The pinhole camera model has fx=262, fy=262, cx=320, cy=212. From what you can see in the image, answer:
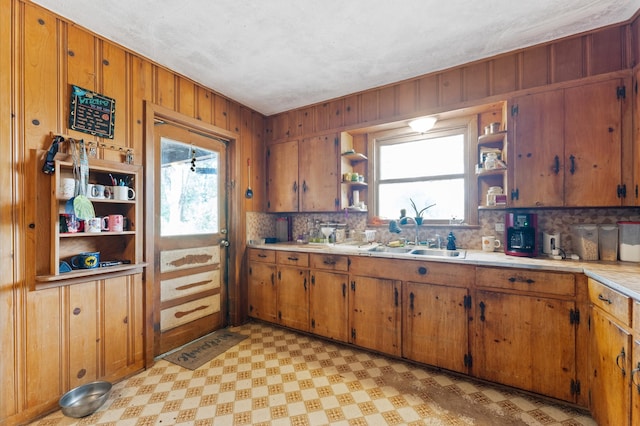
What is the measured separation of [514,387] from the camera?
1.91 m

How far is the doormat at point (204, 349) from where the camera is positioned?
2.38 m

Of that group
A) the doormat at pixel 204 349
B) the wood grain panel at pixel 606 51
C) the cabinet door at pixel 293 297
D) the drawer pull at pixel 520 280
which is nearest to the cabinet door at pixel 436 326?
the drawer pull at pixel 520 280

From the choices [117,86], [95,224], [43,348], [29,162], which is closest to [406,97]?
[117,86]

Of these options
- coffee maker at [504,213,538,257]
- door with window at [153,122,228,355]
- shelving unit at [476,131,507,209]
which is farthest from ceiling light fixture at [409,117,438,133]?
door with window at [153,122,228,355]

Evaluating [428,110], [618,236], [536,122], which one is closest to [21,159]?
[428,110]

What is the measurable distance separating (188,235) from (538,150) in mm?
3327

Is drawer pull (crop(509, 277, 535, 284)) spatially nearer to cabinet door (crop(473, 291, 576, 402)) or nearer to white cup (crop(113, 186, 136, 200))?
cabinet door (crop(473, 291, 576, 402))

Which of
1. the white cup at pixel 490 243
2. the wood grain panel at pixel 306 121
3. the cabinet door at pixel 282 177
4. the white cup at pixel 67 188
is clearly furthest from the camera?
the cabinet door at pixel 282 177

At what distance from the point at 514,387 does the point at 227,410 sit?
6.72ft

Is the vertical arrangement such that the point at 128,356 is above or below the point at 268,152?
below

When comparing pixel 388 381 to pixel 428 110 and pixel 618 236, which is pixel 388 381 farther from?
pixel 428 110

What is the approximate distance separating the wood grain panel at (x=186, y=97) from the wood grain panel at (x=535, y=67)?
3.10m

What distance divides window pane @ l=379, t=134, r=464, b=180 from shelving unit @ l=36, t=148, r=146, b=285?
8.52 feet

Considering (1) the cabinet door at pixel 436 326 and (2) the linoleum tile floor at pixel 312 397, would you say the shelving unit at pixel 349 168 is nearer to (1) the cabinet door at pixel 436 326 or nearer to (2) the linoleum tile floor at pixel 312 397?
(1) the cabinet door at pixel 436 326
